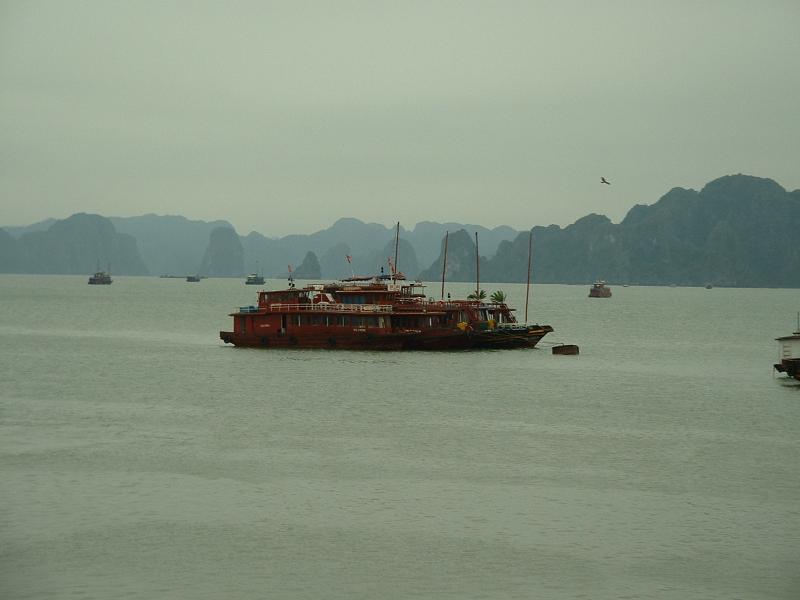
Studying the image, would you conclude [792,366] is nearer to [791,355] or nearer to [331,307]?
[791,355]

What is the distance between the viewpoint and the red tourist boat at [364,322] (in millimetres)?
83250

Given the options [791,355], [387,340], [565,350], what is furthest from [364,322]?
[791,355]

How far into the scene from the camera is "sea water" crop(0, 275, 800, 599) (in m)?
27.0

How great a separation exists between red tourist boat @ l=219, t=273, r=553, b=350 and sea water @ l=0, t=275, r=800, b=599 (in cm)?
1178

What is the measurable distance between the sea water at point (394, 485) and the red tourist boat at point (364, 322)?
1178cm

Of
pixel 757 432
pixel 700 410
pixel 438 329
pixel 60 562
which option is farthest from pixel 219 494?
pixel 438 329

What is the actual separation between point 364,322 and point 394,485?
47654mm

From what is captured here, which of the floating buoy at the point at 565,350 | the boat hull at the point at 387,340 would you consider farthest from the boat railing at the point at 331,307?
the floating buoy at the point at 565,350

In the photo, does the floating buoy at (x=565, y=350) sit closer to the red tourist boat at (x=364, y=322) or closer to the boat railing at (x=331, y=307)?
the red tourist boat at (x=364, y=322)

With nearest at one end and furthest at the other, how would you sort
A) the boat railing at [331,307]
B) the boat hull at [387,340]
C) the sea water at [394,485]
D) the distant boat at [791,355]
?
the sea water at [394,485]
the distant boat at [791,355]
the boat hull at [387,340]
the boat railing at [331,307]

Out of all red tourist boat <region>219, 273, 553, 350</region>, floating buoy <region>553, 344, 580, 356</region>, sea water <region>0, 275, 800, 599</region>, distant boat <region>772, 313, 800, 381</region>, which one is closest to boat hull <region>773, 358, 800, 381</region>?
distant boat <region>772, 313, 800, 381</region>

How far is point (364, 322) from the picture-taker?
83.4m

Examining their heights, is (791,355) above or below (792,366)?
above

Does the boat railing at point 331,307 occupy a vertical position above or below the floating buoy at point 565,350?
above
